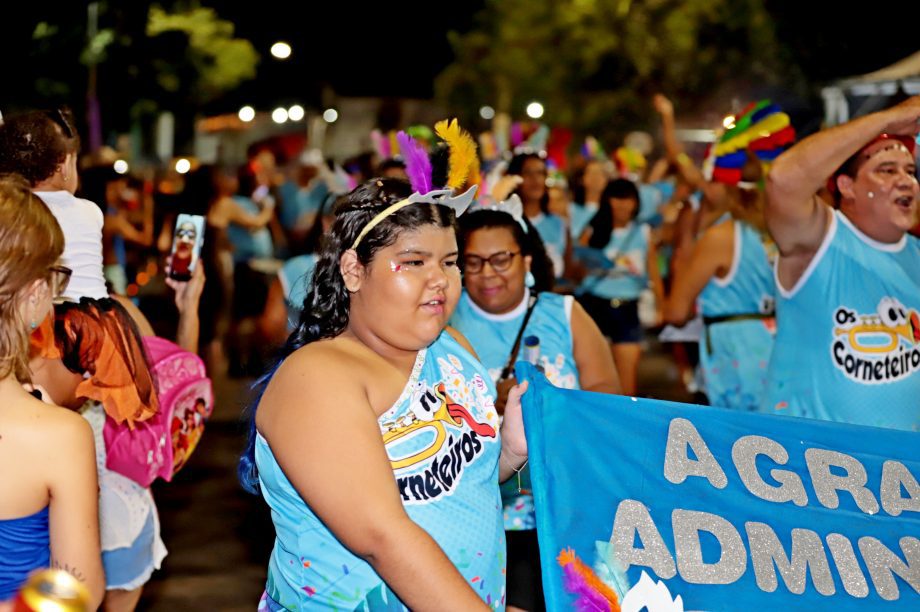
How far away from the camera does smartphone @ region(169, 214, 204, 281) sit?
532cm

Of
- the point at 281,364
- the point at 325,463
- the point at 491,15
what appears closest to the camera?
the point at 325,463

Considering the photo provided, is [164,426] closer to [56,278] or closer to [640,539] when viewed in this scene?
[56,278]

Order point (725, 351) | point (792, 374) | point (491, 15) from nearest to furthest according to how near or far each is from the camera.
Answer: point (792, 374), point (725, 351), point (491, 15)

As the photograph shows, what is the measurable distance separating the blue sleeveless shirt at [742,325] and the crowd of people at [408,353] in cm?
1

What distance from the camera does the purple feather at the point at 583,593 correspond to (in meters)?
3.33

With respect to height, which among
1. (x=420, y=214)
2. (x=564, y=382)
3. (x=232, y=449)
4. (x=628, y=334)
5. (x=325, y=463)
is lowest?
(x=232, y=449)

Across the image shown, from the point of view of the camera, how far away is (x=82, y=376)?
4555 mm

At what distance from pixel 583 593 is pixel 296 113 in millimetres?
38364

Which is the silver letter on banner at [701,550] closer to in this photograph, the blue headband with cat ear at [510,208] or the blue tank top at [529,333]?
the blue tank top at [529,333]

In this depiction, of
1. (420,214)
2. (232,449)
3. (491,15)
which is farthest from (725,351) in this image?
(491,15)

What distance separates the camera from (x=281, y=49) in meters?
38.5

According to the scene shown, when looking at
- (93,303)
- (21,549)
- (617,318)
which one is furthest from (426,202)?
(617,318)

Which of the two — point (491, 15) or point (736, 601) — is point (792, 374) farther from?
point (491, 15)

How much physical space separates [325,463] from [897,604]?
1.77 meters
